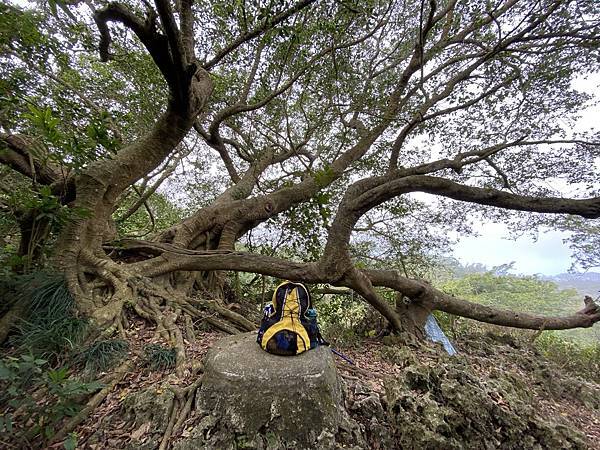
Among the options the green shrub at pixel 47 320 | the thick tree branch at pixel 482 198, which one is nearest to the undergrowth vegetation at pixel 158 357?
the green shrub at pixel 47 320

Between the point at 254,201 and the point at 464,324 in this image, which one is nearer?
the point at 254,201

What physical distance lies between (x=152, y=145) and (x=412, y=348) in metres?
4.47

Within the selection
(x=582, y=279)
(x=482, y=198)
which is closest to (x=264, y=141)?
(x=482, y=198)

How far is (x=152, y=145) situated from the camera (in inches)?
135

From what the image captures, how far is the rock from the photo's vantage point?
1.75 meters

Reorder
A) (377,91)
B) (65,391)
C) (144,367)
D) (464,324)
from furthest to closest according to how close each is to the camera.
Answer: (464,324) < (377,91) < (144,367) < (65,391)

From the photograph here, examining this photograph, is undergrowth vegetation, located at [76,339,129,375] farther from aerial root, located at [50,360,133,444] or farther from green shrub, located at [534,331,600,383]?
green shrub, located at [534,331,600,383]

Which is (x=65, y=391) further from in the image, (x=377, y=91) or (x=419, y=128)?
(x=419, y=128)

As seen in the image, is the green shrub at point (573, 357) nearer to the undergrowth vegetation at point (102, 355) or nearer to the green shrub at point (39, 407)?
the undergrowth vegetation at point (102, 355)

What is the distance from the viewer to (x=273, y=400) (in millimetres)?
1812

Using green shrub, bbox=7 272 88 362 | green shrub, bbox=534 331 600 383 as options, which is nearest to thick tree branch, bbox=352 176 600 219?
green shrub, bbox=7 272 88 362

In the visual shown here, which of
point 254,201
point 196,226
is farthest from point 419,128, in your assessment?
point 196,226

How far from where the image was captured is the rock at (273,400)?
1755 mm

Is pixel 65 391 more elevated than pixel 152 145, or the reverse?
pixel 152 145
